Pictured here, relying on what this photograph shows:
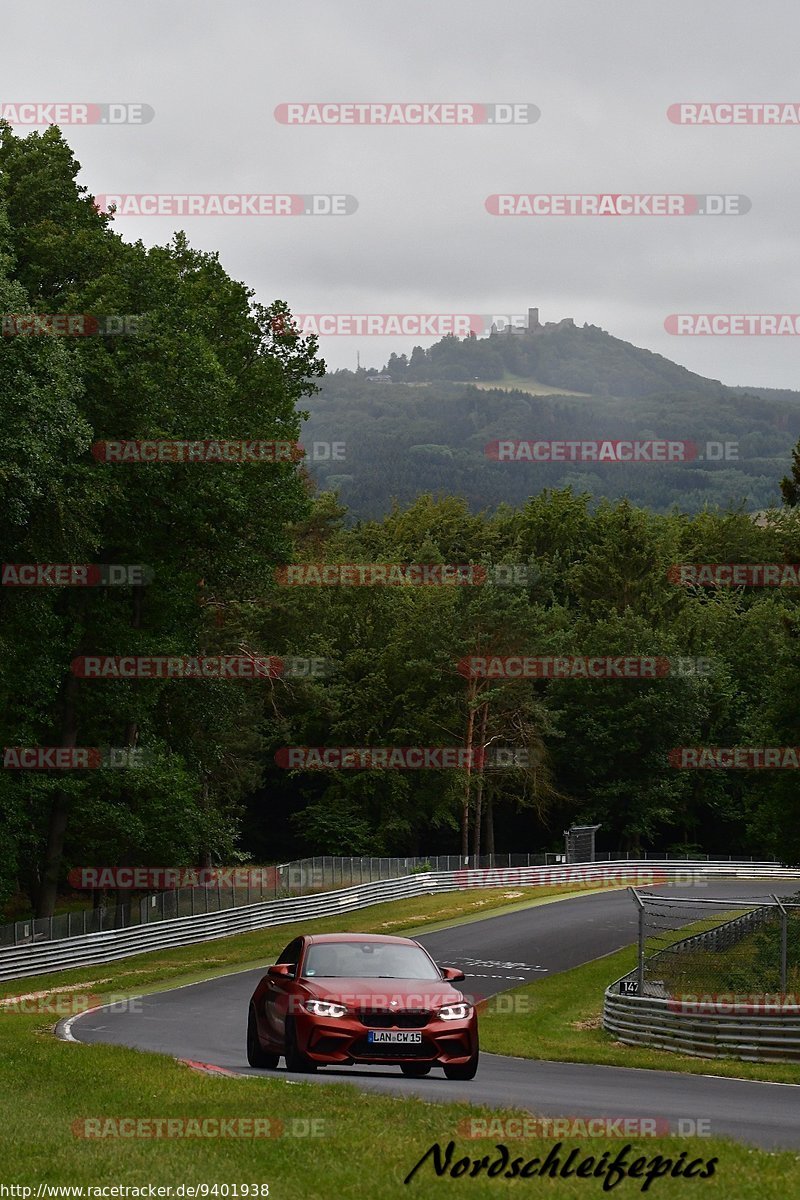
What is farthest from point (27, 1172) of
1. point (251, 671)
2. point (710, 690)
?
point (710, 690)

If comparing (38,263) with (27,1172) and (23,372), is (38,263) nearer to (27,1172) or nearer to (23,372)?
(23,372)

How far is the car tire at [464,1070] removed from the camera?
15.5 m

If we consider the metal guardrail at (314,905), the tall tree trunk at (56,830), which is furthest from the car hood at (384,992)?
the tall tree trunk at (56,830)

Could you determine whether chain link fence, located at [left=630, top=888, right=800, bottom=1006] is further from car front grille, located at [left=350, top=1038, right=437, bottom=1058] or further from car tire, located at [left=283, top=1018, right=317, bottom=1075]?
car tire, located at [left=283, top=1018, right=317, bottom=1075]

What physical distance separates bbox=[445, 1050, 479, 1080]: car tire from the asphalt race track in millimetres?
121

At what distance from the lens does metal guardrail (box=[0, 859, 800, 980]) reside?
1441 inches

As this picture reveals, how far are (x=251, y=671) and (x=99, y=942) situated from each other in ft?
43.1

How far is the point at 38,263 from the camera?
37219 mm

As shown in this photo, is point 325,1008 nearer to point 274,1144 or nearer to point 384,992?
point 384,992

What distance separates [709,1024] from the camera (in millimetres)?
20828

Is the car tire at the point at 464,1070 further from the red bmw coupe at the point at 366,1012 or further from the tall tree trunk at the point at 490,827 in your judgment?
the tall tree trunk at the point at 490,827

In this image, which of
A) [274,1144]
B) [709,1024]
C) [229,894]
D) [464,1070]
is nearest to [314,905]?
[229,894]

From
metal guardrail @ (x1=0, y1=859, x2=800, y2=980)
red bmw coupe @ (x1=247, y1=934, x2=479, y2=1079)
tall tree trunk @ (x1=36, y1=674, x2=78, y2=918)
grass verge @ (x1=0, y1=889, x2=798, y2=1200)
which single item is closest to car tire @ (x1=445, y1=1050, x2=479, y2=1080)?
red bmw coupe @ (x1=247, y1=934, x2=479, y2=1079)

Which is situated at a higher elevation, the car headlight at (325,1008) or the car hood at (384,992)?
the car hood at (384,992)
